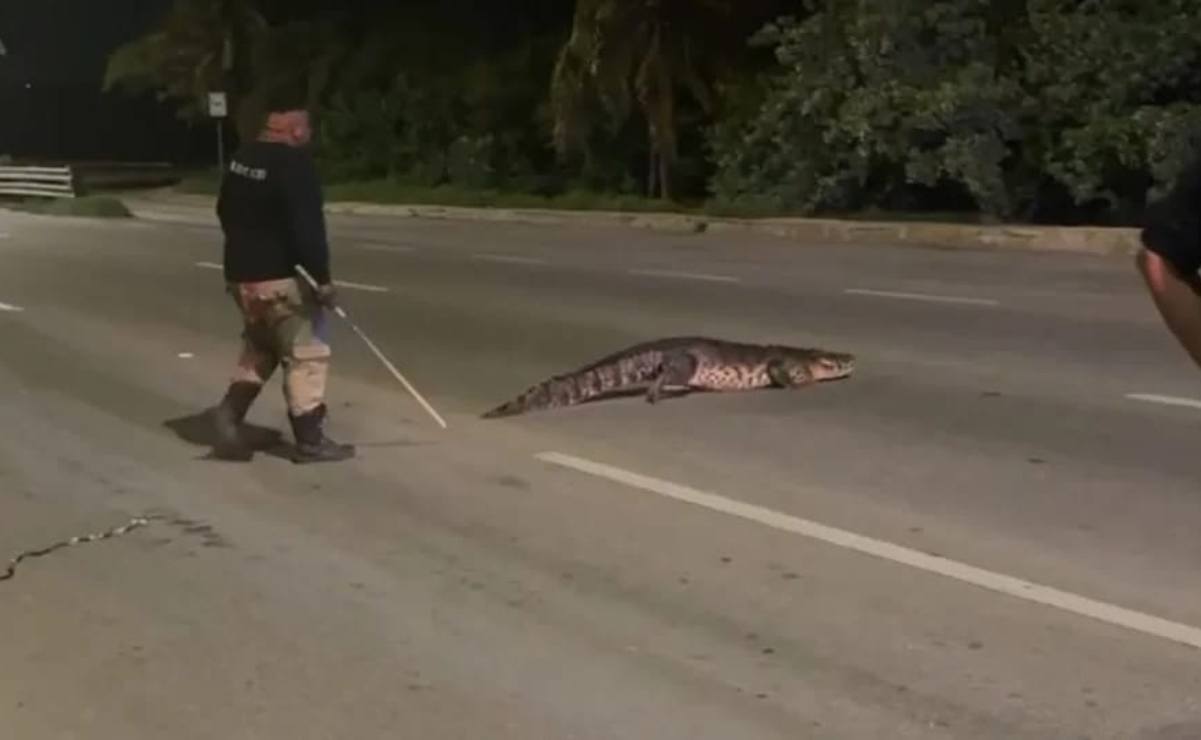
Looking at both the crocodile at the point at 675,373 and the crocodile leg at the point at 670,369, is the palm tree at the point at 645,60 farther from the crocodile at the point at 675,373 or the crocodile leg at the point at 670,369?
the crocodile leg at the point at 670,369

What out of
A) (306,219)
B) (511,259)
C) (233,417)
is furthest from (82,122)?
(306,219)

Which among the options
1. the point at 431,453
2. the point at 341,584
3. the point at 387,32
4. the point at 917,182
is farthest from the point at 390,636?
the point at 387,32

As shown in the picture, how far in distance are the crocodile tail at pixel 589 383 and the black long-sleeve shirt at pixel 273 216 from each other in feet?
6.41

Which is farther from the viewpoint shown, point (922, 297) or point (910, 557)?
point (922, 297)

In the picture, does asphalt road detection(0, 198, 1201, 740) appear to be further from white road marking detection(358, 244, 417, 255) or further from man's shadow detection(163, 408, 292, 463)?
white road marking detection(358, 244, 417, 255)

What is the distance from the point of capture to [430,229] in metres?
29.5

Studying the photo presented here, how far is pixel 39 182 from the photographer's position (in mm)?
41812

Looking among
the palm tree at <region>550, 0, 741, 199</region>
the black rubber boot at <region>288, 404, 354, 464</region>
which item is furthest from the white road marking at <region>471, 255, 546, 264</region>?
the black rubber boot at <region>288, 404, 354, 464</region>

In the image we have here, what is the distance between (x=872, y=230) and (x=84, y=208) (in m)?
17.7

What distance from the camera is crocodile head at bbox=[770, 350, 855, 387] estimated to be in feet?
36.1

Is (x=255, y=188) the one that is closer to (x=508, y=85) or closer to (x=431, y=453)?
(x=431, y=453)

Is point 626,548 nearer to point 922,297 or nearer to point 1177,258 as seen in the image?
point 1177,258

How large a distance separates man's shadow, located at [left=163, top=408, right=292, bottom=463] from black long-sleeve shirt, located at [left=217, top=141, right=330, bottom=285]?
970 millimetres

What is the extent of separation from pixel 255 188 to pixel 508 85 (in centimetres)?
2952
